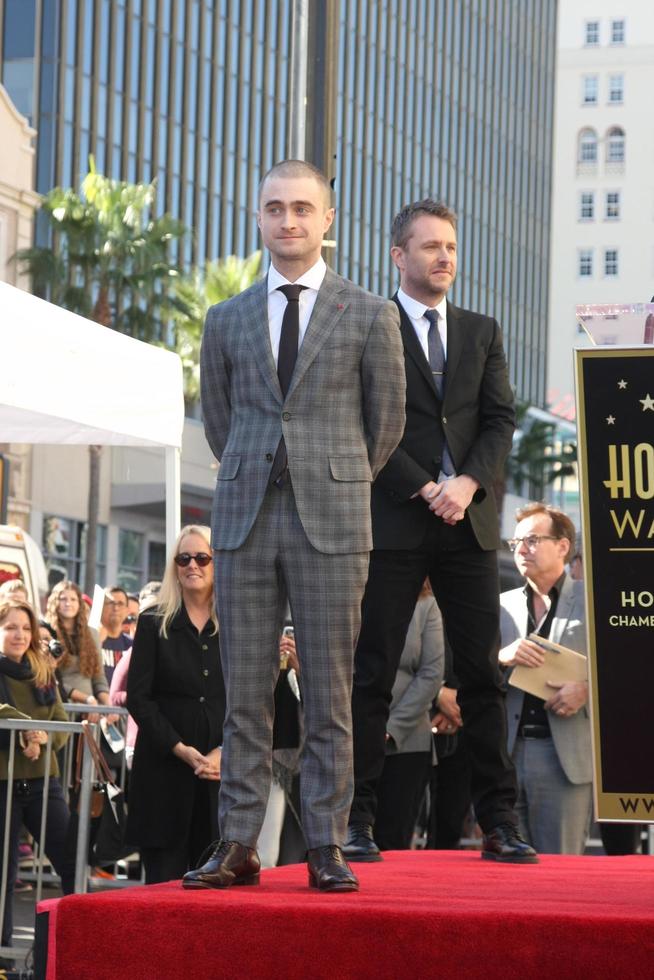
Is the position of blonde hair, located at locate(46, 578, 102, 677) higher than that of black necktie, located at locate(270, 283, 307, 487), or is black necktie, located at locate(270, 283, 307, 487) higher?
black necktie, located at locate(270, 283, 307, 487)

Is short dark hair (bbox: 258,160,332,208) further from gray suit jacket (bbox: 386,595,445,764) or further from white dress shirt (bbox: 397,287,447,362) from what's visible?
gray suit jacket (bbox: 386,595,445,764)

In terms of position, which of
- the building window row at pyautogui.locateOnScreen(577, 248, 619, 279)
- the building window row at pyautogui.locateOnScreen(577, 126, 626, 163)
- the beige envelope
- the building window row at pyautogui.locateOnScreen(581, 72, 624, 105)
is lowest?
the beige envelope

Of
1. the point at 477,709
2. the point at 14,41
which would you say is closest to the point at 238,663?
the point at 477,709

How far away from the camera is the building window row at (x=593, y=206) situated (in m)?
116

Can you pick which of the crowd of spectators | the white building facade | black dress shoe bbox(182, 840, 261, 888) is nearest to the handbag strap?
the crowd of spectators

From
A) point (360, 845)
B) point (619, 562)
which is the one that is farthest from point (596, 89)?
point (619, 562)

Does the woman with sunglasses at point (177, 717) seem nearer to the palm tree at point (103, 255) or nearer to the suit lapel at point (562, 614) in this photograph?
the suit lapel at point (562, 614)

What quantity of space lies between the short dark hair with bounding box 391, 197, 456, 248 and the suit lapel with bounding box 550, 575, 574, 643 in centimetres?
243

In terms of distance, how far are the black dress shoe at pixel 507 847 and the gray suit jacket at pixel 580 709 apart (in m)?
1.76

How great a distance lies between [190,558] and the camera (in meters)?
7.68

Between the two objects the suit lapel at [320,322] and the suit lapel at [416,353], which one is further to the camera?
the suit lapel at [416,353]

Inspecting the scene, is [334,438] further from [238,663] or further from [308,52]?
[308,52]

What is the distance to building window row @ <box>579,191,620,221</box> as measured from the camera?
116m

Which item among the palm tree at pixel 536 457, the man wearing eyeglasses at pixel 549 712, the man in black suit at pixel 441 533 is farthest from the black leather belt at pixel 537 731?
the palm tree at pixel 536 457
